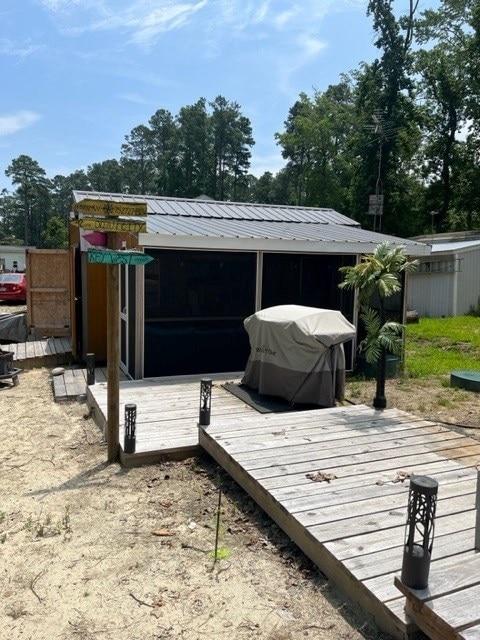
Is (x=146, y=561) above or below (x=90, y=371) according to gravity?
below

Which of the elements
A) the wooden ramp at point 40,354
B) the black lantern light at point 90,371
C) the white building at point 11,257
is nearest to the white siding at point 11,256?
the white building at point 11,257

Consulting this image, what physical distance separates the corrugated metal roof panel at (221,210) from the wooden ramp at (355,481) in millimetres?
5132

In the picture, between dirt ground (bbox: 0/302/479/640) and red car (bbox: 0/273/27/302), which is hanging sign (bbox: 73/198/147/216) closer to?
dirt ground (bbox: 0/302/479/640)

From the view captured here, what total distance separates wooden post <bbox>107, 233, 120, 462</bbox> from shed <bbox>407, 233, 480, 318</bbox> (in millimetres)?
12753

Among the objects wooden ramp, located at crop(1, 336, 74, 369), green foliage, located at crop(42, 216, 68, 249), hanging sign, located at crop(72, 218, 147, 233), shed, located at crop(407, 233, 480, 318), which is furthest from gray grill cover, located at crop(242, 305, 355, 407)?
green foliage, located at crop(42, 216, 68, 249)

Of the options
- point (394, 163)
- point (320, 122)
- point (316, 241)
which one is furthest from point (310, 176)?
point (316, 241)

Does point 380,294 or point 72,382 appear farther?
point 72,382

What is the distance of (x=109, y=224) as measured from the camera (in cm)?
412

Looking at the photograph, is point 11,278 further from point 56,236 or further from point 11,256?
point 11,256

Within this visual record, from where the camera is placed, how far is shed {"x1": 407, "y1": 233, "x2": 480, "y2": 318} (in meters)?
15.5

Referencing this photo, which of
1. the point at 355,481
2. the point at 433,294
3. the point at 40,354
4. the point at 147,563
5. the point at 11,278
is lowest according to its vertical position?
the point at 147,563

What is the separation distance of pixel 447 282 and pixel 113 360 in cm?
1388

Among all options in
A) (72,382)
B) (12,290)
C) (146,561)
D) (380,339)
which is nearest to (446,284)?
(380,339)

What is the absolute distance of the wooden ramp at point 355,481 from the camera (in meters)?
2.50
